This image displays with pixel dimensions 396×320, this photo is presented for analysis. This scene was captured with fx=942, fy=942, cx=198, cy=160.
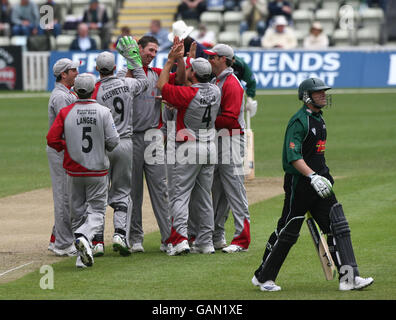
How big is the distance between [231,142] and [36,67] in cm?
2098

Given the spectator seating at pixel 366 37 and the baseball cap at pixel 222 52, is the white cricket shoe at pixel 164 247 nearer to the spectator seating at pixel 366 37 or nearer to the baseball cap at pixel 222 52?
the baseball cap at pixel 222 52

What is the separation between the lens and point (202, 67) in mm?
10633

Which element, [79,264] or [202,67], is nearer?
[79,264]

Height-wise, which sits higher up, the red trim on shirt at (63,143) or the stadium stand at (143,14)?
the red trim on shirt at (63,143)

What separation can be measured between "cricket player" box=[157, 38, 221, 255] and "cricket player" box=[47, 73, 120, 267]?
0.85 metres

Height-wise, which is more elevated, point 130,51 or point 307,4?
point 130,51

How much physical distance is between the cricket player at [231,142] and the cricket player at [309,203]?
2.11 m

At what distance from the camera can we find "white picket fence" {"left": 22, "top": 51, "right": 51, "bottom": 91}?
3105cm

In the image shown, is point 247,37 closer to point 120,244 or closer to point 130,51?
point 130,51

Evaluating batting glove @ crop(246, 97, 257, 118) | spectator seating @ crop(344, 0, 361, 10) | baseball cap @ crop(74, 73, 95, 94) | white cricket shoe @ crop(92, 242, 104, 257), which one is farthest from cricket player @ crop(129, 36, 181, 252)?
spectator seating @ crop(344, 0, 361, 10)

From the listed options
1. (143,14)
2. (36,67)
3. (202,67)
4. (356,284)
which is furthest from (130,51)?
(143,14)

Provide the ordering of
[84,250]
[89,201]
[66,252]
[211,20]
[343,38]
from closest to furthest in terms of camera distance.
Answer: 1. [84,250]
2. [89,201]
3. [66,252]
4. [343,38]
5. [211,20]

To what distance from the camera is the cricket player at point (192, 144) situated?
10.6m

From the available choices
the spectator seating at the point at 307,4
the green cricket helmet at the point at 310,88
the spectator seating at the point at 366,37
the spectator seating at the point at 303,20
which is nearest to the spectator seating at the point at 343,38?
the spectator seating at the point at 366,37
